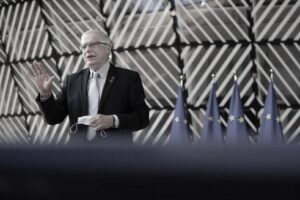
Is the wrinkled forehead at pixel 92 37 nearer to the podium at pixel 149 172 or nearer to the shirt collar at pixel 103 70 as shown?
the shirt collar at pixel 103 70

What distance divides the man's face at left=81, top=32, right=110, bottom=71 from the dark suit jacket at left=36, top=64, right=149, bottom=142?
12 cm

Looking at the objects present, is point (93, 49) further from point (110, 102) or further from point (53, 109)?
point (53, 109)

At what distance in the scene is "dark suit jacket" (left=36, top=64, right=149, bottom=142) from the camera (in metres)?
3.04

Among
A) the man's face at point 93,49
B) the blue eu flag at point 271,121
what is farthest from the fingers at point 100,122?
the blue eu flag at point 271,121

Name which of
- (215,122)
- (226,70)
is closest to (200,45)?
(226,70)

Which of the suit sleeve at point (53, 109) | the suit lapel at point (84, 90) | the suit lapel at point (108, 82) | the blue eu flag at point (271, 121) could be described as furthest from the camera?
the blue eu flag at point (271, 121)

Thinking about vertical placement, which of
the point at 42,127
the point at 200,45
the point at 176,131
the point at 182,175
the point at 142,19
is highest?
the point at 142,19

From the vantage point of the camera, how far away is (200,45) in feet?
49.2

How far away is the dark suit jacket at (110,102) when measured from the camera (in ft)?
9.98

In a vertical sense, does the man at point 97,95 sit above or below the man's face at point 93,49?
below

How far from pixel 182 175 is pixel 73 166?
132 millimetres

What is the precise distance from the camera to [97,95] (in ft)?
10.7

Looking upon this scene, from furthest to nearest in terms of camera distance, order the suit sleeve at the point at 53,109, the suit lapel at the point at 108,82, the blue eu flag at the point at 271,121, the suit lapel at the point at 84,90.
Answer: the blue eu flag at the point at 271,121, the suit lapel at the point at 108,82, the suit lapel at the point at 84,90, the suit sleeve at the point at 53,109

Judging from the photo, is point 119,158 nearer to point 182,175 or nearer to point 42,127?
point 182,175
